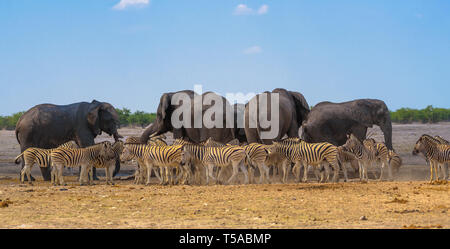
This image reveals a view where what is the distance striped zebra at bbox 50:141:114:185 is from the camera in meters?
15.2

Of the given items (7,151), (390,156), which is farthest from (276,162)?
(7,151)

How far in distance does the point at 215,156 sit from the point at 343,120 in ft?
24.5

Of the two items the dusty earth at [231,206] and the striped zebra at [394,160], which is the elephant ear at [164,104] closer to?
the dusty earth at [231,206]

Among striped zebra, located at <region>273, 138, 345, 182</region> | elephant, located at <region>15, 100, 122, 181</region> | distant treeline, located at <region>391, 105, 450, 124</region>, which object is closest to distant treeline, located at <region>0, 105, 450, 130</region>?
distant treeline, located at <region>391, 105, 450, 124</region>

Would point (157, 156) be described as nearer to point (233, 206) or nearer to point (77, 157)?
point (77, 157)

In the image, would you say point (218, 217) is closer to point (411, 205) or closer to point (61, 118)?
point (411, 205)

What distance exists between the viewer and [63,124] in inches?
773

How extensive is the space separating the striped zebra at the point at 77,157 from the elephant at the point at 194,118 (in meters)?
3.75

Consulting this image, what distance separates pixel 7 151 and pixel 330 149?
19.6 metres

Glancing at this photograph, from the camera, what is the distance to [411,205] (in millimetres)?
10641

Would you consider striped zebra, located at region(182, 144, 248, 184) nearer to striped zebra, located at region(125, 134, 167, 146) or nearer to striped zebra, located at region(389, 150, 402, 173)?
striped zebra, located at region(125, 134, 167, 146)

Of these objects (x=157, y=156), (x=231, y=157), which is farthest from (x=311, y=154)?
(x=157, y=156)

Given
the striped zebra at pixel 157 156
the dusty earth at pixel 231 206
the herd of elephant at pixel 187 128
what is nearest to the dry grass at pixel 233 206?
the dusty earth at pixel 231 206
